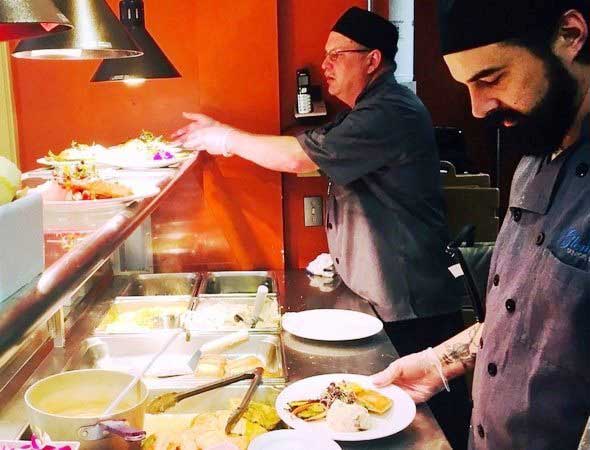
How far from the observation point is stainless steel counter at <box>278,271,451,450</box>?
1.85m

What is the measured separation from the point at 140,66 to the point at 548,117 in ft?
6.54

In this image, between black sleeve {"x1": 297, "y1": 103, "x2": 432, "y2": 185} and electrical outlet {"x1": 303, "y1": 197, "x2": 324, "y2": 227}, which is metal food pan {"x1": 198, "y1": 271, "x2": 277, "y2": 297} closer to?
electrical outlet {"x1": 303, "y1": 197, "x2": 324, "y2": 227}

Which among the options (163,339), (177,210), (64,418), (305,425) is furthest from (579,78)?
(177,210)

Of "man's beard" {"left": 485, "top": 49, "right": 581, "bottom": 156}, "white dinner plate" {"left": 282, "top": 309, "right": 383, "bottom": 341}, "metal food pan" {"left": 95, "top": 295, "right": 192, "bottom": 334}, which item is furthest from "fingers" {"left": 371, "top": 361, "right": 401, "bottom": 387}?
"metal food pan" {"left": 95, "top": 295, "right": 192, "bottom": 334}

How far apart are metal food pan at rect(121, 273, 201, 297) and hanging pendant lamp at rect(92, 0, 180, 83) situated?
100 cm

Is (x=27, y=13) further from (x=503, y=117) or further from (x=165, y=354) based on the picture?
(x=165, y=354)

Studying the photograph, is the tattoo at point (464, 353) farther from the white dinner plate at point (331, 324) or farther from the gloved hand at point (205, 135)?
the gloved hand at point (205, 135)

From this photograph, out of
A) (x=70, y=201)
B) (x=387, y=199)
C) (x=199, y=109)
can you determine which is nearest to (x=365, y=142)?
(x=387, y=199)

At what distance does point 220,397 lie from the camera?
85.1 inches

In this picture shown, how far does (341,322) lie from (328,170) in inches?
29.7

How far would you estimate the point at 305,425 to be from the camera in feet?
6.12

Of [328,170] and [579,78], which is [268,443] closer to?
[579,78]

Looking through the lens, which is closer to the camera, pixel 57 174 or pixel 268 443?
pixel 268 443

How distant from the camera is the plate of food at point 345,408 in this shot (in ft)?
6.07
